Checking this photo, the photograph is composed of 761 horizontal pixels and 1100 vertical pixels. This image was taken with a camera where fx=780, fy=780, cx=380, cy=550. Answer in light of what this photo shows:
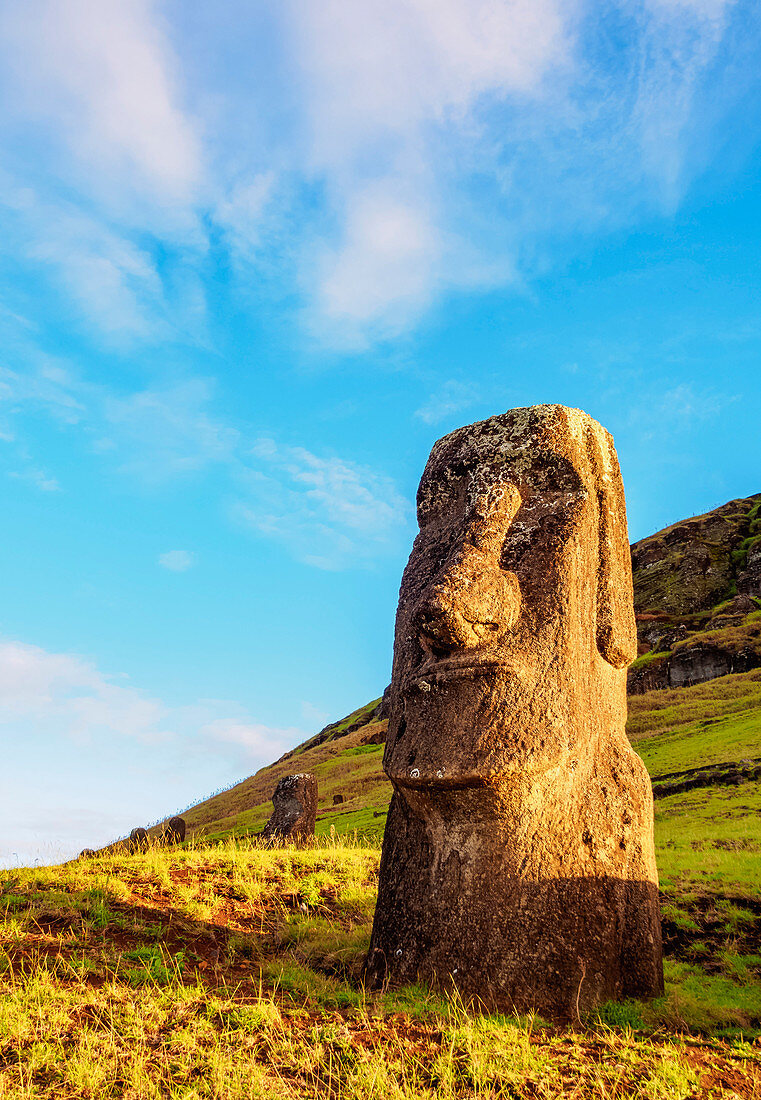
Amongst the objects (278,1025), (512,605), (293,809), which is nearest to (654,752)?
(293,809)

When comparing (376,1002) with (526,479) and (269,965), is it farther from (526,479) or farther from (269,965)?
(526,479)

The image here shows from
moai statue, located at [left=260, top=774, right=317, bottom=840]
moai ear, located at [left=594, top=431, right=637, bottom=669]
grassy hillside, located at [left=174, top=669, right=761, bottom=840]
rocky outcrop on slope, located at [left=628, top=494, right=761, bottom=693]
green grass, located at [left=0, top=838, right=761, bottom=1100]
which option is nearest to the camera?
green grass, located at [left=0, top=838, right=761, bottom=1100]

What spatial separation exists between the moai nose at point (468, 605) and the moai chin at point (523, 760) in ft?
0.05

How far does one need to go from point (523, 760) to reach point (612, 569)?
2.57 meters

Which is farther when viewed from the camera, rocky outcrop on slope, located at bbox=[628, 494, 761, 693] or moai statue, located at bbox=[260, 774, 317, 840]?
rocky outcrop on slope, located at bbox=[628, 494, 761, 693]

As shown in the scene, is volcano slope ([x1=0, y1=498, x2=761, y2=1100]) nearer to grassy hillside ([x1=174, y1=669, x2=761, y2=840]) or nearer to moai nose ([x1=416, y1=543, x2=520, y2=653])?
moai nose ([x1=416, y1=543, x2=520, y2=653])

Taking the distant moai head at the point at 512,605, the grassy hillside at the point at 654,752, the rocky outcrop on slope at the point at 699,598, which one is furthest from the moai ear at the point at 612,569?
the rocky outcrop on slope at the point at 699,598

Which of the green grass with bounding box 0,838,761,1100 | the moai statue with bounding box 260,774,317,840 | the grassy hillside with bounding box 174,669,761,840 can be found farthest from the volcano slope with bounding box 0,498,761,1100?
the grassy hillside with bounding box 174,669,761,840

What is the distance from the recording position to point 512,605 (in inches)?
297

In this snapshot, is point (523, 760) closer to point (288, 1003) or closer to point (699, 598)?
point (288, 1003)

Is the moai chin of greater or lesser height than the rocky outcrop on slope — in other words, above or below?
below

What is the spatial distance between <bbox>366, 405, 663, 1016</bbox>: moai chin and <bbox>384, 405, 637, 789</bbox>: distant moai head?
0.06ft

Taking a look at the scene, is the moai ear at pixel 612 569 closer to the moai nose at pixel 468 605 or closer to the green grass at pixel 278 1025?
the moai nose at pixel 468 605

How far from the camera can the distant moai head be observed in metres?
6.96
